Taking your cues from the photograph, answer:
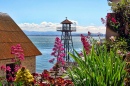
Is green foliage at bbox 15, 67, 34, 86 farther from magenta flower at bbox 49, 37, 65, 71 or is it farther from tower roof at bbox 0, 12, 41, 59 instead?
tower roof at bbox 0, 12, 41, 59

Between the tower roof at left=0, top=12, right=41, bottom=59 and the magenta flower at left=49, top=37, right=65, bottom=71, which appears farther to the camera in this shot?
the tower roof at left=0, top=12, right=41, bottom=59

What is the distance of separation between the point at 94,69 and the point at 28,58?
13.7 meters

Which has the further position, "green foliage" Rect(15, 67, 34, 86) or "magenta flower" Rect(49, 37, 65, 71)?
"magenta flower" Rect(49, 37, 65, 71)

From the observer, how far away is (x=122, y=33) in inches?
457

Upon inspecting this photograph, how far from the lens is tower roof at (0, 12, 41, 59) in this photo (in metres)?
17.4

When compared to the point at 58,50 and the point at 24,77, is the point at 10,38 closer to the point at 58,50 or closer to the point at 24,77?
the point at 58,50

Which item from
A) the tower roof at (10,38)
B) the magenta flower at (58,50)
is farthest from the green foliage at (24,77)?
the tower roof at (10,38)

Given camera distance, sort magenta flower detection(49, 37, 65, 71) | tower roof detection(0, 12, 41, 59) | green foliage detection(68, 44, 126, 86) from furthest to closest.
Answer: tower roof detection(0, 12, 41, 59) < magenta flower detection(49, 37, 65, 71) < green foliage detection(68, 44, 126, 86)

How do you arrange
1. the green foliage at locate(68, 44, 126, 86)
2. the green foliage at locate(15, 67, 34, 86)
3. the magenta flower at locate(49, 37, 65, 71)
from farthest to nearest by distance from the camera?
the magenta flower at locate(49, 37, 65, 71), the green foliage at locate(15, 67, 34, 86), the green foliage at locate(68, 44, 126, 86)

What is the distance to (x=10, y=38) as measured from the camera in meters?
19.0

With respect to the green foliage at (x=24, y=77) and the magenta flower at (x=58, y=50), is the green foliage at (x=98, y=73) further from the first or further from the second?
the magenta flower at (x=58, y=50)

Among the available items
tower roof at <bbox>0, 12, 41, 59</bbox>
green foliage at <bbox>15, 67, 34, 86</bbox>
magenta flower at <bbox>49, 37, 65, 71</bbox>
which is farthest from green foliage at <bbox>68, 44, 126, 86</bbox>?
tower roof at <bbox>0, 12, 41, 59</bbox>

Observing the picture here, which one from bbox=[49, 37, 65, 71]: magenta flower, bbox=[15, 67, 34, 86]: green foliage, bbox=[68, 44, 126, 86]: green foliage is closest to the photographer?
bbox=[68, 44, 126, 86]: green foliage

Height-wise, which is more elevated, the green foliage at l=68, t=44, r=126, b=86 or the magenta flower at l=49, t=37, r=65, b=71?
the magenta flower at l=49, t=37, r=65, b=71
